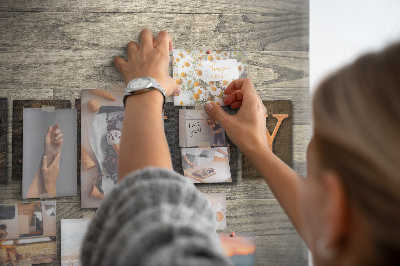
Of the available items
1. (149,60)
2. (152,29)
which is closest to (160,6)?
(152,29)

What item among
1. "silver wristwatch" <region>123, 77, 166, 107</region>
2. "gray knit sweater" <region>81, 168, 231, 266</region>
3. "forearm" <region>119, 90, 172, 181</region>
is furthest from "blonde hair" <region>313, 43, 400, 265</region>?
"silver wristwatch" <region>123, 77, 166, 107</region>

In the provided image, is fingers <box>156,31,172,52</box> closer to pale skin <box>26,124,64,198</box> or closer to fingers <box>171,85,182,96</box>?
fingers <box>171,85,182,96</box>

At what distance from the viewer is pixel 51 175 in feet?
2.88

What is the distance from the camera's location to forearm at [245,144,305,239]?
0.78 metres

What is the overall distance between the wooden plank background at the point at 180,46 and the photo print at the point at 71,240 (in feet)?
0.07

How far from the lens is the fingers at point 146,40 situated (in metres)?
0.87

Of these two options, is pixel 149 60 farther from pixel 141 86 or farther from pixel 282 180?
pixel 282 180

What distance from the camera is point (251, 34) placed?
95 centimetres

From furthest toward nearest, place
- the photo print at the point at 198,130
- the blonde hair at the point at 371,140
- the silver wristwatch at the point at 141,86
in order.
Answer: the photo print at the point at 198,130
the silver wristwatch at the point at 141,86
the blonde hair at the point at 371,140

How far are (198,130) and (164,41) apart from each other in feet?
0.89

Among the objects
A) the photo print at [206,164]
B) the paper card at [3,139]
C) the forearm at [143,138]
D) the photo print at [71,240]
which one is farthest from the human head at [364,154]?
→ the paper card at [3,139]

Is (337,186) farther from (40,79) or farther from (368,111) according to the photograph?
(40,79)

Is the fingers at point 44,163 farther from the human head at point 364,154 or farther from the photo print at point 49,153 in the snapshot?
the human head at point 364,154

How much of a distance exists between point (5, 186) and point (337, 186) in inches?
34.1
